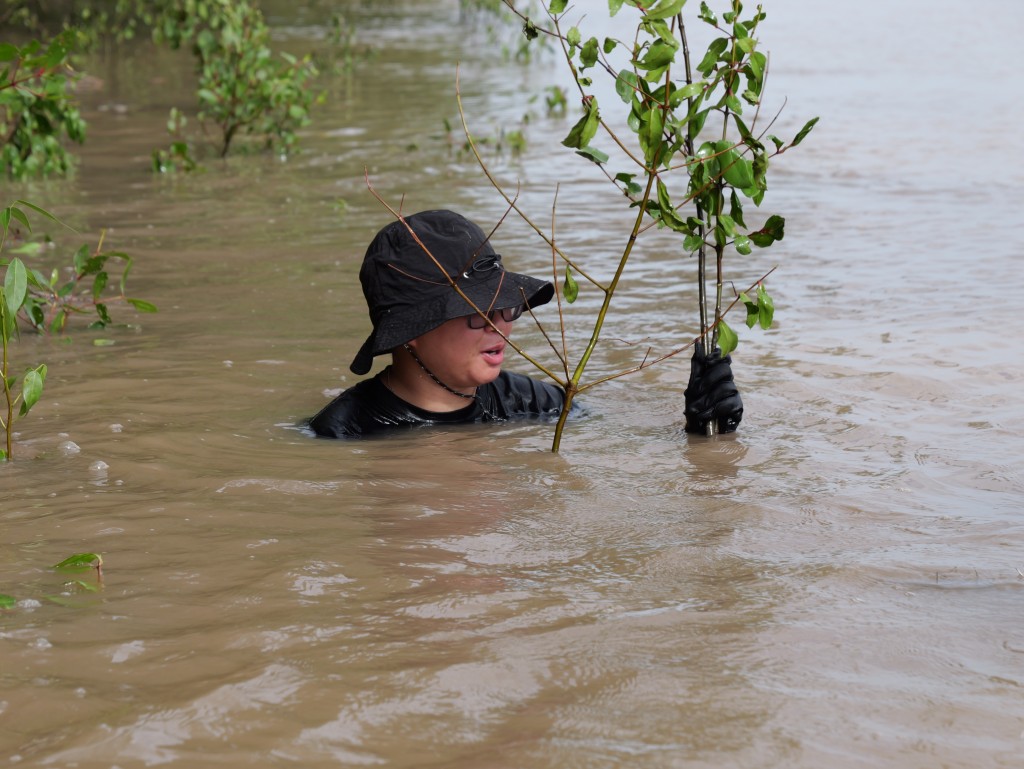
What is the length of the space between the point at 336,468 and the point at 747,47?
1784mm

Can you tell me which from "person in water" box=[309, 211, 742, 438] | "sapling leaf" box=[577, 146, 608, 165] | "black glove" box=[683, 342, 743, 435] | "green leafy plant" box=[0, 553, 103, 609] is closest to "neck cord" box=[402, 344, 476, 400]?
"person in water" box=[309, 211, 742, 438]

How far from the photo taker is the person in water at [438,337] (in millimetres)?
A: 4141

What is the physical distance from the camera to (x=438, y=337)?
14.0 ft

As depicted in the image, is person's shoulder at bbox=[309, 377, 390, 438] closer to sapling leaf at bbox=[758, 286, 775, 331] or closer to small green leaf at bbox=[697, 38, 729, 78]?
sapling leaf at bbox=[758, 286, 775, 331]

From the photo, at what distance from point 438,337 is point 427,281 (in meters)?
0.21

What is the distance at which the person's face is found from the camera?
4.26m

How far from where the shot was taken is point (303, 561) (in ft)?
10.1

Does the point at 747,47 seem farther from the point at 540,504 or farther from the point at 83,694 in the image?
the point at 83,694

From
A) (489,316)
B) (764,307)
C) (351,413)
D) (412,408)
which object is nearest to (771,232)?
(764,307)

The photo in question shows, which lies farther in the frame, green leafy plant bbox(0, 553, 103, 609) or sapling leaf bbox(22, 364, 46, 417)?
sapling leaf bbox(22, 364, 46, 417)

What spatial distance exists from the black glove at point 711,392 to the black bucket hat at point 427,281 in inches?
23.7

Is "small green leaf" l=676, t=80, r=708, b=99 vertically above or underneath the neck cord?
above

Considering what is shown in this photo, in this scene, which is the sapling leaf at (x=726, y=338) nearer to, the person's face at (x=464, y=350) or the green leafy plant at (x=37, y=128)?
the person's face at (x=464, y=350)

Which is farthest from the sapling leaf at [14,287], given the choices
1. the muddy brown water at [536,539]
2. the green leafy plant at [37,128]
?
the green leafy plant at [37,128]
